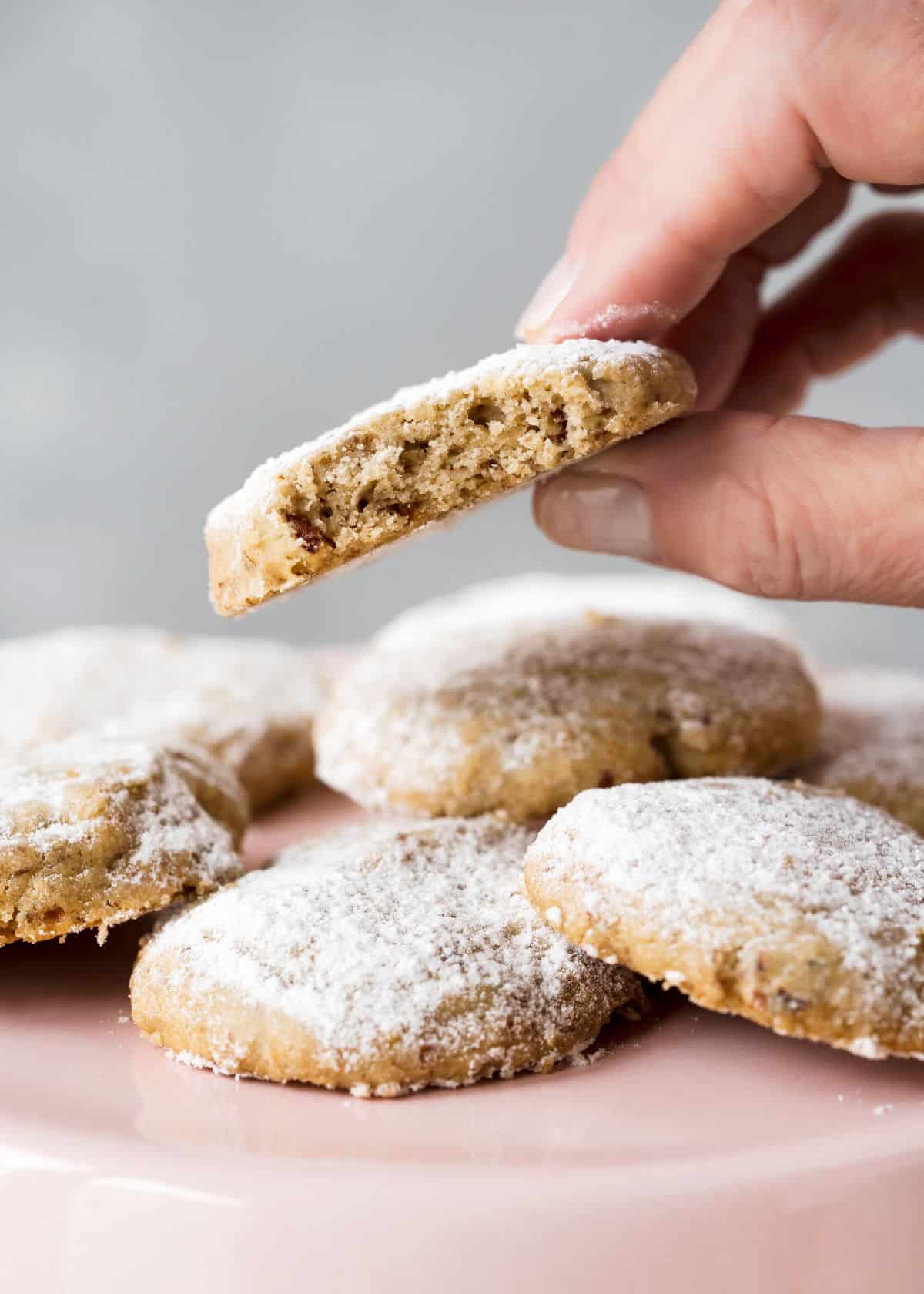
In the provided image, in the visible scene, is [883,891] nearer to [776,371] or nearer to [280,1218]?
[280,1218]

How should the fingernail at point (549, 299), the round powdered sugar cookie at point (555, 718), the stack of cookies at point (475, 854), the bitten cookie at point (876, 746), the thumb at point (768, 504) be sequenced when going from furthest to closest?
the bitten cookie at point (876, 746) → the round powdered sugar cookie at point (555, 718) → the fingernail at point (549, 299) → the thumb at point (768, 504) → the stack of cookies at point (475, 854)

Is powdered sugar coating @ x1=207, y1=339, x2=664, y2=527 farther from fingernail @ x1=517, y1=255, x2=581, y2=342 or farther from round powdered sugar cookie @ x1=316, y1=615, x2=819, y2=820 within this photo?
round powdered sugar cookie @ x1=316, y1=615, x2=819, y2=820

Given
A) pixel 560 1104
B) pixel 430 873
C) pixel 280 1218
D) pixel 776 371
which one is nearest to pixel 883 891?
pixel 560 1104

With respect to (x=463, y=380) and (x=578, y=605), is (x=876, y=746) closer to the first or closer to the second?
(x=578, y=605)

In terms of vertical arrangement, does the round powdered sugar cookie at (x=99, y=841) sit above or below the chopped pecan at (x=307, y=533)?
below

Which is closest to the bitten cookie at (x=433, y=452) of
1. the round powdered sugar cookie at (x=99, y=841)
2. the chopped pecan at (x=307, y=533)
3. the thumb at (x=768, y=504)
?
the chopped pecan at (x=307, y=533)

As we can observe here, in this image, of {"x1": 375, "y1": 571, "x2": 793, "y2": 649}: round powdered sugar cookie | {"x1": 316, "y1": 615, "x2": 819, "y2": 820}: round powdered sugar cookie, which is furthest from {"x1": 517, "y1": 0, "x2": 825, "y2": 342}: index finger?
{"x1": 375, "y1": 571, "x2": 793, "y2": 649}: round powdered sugar cookie

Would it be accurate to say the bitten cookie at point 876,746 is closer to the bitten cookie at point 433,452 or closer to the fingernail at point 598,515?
the fingernail at point 598,515
